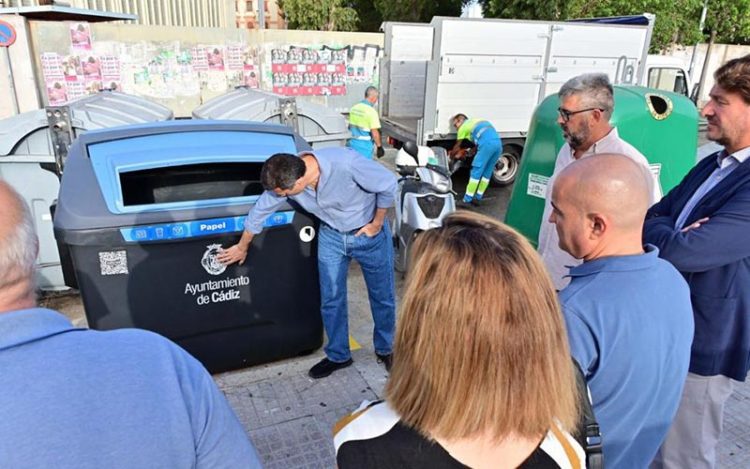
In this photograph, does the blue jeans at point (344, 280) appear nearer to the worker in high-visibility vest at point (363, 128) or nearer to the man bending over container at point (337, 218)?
the man bending over container at point (337, 218)

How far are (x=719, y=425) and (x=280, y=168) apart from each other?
2.06 metres

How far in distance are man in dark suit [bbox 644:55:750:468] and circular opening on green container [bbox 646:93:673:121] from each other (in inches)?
62.8

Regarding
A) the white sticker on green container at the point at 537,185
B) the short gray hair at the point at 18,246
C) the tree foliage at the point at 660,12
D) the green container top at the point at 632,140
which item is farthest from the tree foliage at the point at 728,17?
the short gray hair at the point at 18,246

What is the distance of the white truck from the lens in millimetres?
7969

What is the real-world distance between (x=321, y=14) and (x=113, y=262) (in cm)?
2559

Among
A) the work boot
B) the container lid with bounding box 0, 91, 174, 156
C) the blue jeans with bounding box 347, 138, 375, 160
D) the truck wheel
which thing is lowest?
the work boot

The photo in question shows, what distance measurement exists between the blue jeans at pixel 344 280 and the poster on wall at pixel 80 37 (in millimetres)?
11156

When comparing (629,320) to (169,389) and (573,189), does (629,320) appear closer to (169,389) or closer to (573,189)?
(573,189)

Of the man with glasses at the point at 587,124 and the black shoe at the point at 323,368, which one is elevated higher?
the man with glasses at the point at 587,124

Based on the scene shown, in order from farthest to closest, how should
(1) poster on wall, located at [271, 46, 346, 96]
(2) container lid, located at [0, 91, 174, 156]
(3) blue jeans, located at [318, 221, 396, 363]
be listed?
(1) poster on wall, located at [271, 46, 346, 96]
(2) container lid, located at [0, 91, 174, 156]
(3) blue jeans, located at [318, 221, 396, 363]

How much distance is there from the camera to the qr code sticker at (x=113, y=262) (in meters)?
2.55

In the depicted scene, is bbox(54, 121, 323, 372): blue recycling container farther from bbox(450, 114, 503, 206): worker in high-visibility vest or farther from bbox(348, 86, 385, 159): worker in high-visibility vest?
bbox(348, 86, 385, 159): worker in high-visibility vest

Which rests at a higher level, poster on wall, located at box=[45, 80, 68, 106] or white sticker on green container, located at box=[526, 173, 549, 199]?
white sticker on green container, located at box=[526, 173, 549, 199]

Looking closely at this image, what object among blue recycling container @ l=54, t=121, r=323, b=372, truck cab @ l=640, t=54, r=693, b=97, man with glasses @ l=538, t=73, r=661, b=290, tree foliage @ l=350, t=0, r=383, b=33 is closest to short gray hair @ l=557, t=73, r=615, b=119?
man with glasses @ l=538, t=73, r=661, b=290
